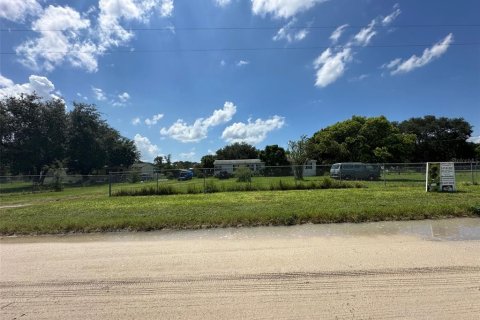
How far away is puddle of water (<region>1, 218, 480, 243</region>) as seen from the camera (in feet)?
24.5

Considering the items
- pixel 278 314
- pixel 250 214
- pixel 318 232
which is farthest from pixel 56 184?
pixel 278 314

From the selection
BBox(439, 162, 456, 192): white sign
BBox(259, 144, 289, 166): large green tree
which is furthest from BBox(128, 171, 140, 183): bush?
BBox(259, 144, 289, 166): large green tree

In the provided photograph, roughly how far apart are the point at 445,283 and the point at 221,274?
3.04 meters

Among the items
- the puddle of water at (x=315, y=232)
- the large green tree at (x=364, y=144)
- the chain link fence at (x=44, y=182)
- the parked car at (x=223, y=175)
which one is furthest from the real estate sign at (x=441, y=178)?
the large green tree at (x=364, y=144)

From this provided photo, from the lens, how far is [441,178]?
646 inches

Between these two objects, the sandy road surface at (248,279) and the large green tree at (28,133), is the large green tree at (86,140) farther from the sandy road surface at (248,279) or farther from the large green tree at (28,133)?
the sandy road surface at (248,279)

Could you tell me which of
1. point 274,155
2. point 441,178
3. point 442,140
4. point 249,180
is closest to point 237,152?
point 274,155

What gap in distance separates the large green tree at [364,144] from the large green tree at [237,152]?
3631cm

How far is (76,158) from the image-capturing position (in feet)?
167

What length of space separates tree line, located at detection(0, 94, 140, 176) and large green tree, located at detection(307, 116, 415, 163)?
34449mm

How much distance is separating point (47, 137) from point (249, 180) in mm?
36650

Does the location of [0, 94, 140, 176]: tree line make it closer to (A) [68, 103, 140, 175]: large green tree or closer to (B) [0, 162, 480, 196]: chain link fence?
(A) [68, 103, 140, 175]: large green tree

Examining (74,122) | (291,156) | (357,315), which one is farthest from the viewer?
(74,122)

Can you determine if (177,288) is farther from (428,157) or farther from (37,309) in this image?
(428,157)
